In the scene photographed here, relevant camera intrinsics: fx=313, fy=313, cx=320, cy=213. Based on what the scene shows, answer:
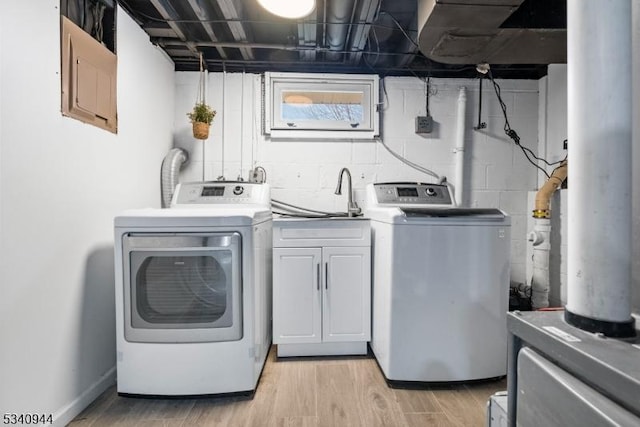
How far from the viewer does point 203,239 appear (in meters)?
1.55

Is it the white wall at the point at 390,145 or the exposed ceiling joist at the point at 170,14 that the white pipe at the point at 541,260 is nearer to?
the white wall at the point at 390,145

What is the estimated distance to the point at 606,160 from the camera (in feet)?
1.90

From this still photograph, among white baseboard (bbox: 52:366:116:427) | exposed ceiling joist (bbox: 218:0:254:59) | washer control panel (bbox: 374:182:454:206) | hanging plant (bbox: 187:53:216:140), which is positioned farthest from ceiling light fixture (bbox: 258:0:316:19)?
white baseboard (bbox: 52:366:116:427)

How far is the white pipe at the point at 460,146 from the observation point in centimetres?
267

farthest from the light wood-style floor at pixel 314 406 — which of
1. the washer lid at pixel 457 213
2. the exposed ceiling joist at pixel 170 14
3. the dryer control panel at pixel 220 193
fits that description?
the exposed ceiling joist at pixel 170 14

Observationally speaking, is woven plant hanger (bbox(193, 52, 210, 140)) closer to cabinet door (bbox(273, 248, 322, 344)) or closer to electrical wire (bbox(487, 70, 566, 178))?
cabinet door (bbox(273, 248, 322, 344))

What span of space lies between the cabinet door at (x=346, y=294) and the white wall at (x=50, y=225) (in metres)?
1.26

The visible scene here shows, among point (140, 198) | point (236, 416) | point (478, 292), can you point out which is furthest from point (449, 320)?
point (140, 198)

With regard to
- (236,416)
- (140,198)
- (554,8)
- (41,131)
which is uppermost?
(554,8)

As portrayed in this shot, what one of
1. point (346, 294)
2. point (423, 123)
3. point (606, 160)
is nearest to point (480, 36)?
point (423, 123)

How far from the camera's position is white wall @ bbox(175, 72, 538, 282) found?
2668mm

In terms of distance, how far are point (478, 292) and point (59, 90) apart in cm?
228

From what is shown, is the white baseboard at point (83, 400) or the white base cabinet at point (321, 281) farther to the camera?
the white base cabinet at point (321, 281)

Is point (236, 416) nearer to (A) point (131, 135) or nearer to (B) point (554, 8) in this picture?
(A) point (131, 135)
